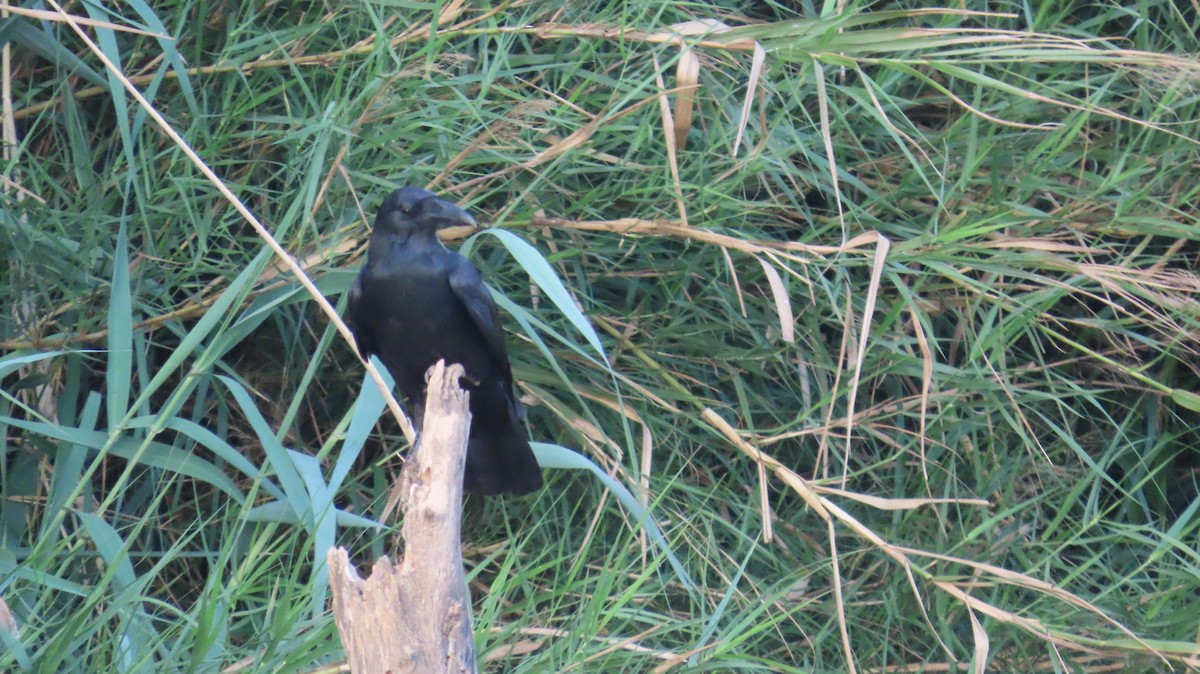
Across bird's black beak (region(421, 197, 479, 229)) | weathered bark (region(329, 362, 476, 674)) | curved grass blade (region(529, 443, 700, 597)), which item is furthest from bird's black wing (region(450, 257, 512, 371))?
weathered bark (region(329, 362, 476, 674))

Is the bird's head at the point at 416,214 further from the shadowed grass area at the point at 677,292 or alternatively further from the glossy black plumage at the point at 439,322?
the shadowed grass area at the point at 677,292

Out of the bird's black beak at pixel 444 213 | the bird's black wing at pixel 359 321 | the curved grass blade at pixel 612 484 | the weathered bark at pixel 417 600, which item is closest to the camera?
the weathered bark at pixel 417 600

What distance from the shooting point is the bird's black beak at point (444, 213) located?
7.70 ft

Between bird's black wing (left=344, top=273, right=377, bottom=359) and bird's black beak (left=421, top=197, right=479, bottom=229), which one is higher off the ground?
bird's black beak (left=421, top=197, right=479, bottom=229)

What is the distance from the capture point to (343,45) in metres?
2.57

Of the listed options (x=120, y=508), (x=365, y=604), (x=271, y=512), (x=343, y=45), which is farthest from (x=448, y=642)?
(x=343, y=45)

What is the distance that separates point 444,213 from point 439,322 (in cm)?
25

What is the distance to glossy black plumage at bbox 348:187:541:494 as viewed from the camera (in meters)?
2.42

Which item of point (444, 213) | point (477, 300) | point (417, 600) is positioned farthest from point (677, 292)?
point (417, 600)

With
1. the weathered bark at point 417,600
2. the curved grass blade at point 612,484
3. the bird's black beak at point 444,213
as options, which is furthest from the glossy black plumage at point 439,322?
the weathered bark at point 417,600

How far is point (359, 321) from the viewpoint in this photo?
2529 millimetres

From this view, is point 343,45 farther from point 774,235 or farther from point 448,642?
point 448,642

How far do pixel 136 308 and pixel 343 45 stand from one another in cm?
64

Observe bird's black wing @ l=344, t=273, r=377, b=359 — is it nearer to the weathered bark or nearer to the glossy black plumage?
the glossy black plumage
